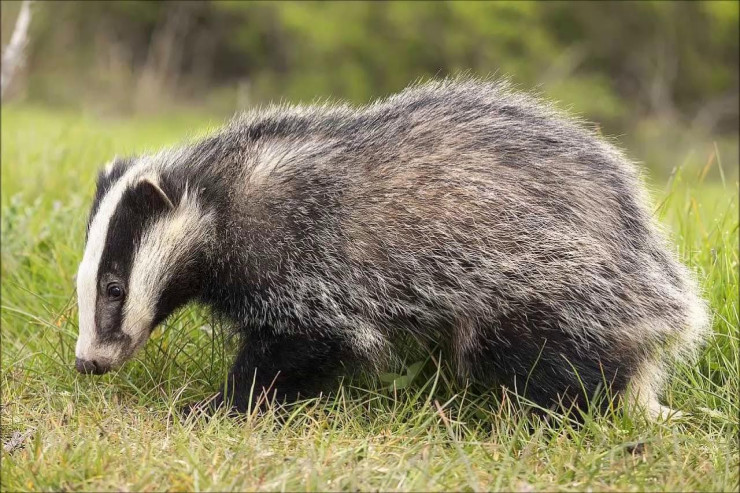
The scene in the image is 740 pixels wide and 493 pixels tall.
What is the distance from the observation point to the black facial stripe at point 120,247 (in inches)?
160

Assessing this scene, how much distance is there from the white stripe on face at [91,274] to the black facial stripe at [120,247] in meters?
0.02

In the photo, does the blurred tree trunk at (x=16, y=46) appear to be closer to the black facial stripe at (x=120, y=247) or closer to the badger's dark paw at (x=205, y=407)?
the black facial stripe at (x=120, y=247)

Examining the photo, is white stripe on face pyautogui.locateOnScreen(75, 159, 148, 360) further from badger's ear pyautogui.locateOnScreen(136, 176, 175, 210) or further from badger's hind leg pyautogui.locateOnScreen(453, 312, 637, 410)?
badger's hind leg pyautogui.locateOnScreen(453, 312, 637, 410)

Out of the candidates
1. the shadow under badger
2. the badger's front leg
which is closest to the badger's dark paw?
the badger's front leg

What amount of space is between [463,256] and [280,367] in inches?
39.0

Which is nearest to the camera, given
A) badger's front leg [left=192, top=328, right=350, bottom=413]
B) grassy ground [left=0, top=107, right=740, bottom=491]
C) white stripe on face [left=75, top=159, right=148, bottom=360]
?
grassy ground [left=0, top=107, right=740, bottom=491]

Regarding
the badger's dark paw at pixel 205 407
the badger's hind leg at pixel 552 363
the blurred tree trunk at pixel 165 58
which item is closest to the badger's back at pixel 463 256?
the badger's hind leg at pixel 552 363

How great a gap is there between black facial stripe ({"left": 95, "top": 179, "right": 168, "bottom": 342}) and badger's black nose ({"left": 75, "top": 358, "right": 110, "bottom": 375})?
4.7 inches

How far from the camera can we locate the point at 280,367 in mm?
4203

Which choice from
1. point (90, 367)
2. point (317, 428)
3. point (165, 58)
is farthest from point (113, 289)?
point (165, 58)

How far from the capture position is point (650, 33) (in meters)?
20.1

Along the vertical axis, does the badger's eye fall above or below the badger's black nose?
above

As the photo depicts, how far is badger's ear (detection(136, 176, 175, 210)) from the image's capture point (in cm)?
408

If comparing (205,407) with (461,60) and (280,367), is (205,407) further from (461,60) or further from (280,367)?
(461,60)
